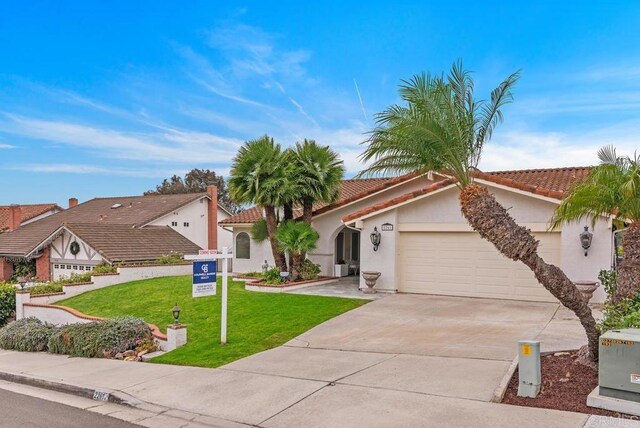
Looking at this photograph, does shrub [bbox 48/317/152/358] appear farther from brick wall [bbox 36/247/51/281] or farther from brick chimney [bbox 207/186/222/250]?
brick chimney [bbox 207/186/222/250]

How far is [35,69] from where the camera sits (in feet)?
63.1

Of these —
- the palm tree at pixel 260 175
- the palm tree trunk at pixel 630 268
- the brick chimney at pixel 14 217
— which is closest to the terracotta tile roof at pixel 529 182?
the palm tree at pixel 260 175

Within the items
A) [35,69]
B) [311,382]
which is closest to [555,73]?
[311,382]

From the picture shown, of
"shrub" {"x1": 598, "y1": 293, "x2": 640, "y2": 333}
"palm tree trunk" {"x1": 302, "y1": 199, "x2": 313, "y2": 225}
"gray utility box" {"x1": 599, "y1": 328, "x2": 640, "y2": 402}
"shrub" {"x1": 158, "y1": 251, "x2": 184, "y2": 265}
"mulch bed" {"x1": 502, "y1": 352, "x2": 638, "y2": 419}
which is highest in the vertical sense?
"palm tree trunk" {"x1": 302, "y1": 199, "x2": 313, "y2": 225}

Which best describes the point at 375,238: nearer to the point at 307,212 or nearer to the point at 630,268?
the point at 307,212

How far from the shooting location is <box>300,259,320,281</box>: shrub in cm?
1902

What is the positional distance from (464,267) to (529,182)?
5.02 m

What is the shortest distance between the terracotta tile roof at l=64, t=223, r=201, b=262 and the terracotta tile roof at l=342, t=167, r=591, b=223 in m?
13.2

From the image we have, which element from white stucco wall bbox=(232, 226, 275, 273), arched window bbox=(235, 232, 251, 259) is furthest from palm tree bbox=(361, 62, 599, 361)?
arched window bbox=(235, 232, 251, 259)

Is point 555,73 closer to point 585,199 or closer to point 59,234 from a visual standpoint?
point 585,199

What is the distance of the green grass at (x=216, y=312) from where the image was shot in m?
10.5

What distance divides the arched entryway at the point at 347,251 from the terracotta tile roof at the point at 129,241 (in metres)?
10.6

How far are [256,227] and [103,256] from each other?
8.17m

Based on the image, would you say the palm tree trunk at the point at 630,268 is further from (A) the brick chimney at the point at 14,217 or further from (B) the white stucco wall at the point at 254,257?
(A) the brick chimney at the point at 14,217
